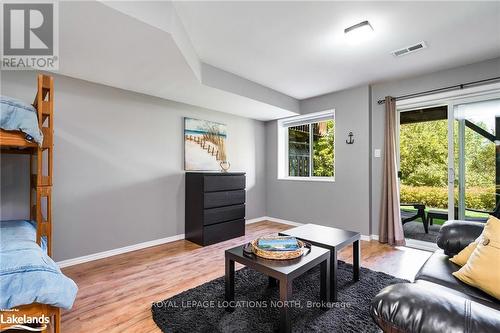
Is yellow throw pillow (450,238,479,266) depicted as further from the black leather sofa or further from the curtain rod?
the curtain rod

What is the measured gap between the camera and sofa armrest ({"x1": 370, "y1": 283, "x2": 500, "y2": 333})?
0.69m

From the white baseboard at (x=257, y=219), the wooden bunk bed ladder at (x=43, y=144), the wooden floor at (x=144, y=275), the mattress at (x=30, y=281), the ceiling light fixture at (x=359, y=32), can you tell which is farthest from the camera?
the white baseboard at (x=257, y=219)

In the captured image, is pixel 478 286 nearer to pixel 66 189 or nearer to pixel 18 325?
pixel 18 325

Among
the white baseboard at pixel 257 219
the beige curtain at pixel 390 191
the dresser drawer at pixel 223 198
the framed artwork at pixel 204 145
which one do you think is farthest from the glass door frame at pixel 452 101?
the white baseboard at pixel 257 219

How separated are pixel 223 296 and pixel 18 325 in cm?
125

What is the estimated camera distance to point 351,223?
3.72m

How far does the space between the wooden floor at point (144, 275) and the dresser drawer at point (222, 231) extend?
0.32 feet

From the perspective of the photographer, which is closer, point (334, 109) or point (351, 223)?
point (351, 223)

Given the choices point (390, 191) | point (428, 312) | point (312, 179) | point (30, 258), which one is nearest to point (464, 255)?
point (428, 312)

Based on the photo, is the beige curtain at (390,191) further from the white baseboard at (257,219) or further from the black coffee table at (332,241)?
the white baseboard at (257,219)

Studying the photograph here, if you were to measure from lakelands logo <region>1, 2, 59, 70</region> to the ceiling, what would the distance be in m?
0.07

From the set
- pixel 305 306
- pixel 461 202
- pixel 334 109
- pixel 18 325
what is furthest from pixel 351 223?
pixel 18 325

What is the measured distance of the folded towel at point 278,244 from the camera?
1.72m

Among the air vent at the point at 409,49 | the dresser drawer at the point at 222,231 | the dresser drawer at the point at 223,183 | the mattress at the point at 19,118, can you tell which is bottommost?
the dresser drawer at the point at 222,231
